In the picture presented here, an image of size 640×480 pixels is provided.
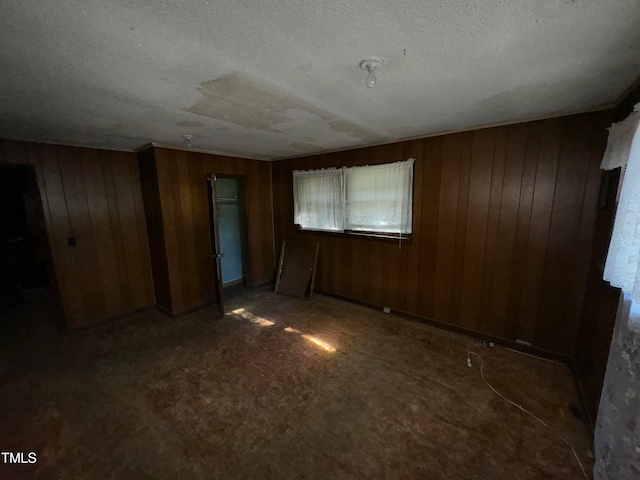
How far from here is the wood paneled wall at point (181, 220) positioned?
3111 millimetres

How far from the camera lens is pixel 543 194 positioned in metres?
2.27

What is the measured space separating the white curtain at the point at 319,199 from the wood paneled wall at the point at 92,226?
222 centimetres

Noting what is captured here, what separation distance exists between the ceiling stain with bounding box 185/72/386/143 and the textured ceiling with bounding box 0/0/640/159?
14mm

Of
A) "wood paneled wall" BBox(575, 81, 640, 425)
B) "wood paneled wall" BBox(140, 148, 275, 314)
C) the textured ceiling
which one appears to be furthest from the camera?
"wood paneled wall" BBox(140, 148, 275, 314)

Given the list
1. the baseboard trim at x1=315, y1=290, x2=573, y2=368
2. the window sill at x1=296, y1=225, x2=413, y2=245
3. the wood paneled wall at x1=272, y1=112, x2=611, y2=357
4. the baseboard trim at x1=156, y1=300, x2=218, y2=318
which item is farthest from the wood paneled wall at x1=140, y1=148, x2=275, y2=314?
the baseboard trim at x1=315, y1=290, x2=573, y2=368

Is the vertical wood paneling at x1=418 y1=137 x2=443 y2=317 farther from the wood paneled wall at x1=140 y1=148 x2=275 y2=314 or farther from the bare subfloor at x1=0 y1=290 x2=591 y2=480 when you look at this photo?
the wood paneled wall at x1=140 y1=148 x2=275 y2=314

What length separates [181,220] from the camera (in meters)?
3.29

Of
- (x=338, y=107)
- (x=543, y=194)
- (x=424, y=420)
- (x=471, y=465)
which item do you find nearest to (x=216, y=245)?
(x=338, y=107)

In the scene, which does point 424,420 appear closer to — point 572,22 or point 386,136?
point 572,22

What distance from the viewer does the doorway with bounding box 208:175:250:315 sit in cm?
413

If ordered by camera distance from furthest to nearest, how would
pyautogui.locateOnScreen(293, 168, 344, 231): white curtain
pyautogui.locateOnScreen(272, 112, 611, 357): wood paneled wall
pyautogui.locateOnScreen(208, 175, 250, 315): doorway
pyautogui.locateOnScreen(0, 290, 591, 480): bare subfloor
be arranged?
1. pyautogui.locateOnScreen(208, 175, 250, 315): doorway
2. pyautogui.locateOnScreen(293, 168, 344, 231): white curtain
3. pyautogui.locateOnScreen(272, 112, 611, 357): wood paneled wall
4. pyautogui.locateOnScreen(0, 290, 591, 480): bare subfloor

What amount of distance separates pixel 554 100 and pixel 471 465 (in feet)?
8.23

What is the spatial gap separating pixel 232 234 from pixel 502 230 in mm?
3997

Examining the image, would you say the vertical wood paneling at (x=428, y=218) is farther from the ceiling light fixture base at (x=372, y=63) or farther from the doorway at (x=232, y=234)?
the doorway at (x=232, y=234)
